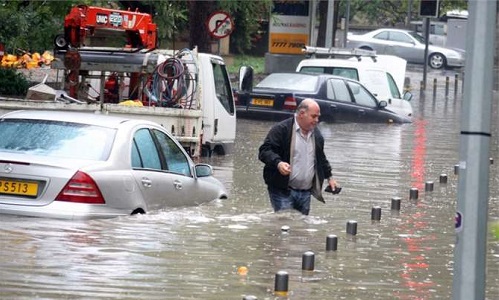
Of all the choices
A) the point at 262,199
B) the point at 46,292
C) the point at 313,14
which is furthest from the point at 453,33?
the point at 46,292

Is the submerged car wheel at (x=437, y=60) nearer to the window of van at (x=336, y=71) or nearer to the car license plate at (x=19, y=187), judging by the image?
the window of van at (x=336, y=71)

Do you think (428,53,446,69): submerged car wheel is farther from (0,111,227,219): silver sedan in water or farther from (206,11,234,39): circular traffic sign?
(0,111,227,219): silver sedan in water

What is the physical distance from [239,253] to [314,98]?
18063 millimetres

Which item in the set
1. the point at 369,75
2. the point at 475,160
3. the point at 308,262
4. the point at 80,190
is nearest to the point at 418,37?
the point at 369,75

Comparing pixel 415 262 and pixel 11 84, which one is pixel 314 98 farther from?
pixel 415 262

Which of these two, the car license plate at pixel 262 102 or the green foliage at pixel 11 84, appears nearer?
the green foliage at pixel 11 84

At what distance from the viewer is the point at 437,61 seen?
55.7m

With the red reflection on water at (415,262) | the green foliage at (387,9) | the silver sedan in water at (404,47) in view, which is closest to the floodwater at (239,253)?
the red reflection on water at (415,262)

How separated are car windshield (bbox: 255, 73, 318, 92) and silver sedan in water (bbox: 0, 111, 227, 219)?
1571cm

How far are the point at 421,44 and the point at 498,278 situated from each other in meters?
44.5

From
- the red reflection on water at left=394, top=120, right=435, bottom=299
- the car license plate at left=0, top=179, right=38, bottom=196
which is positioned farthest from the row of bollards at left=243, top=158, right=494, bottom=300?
the car license plate at left=0, top=179, right=38, bottom=196

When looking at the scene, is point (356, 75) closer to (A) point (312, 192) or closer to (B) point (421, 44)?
(A) point (312, 192)

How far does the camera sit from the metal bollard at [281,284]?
942cm

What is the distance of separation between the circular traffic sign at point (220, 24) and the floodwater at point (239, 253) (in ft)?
39.8
